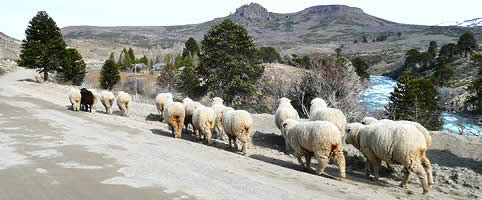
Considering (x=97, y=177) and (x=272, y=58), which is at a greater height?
(x=272, y=58)

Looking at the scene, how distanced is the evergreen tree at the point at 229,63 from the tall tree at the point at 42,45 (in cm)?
2066

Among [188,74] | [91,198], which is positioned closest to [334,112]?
[91,198]

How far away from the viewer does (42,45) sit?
3612cm

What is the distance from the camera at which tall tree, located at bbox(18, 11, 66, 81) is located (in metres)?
34.9

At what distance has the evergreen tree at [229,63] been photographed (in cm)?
2712

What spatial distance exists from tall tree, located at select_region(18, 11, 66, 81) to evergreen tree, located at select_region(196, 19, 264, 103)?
20662mm

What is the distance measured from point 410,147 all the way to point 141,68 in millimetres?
80330

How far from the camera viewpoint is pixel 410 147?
741cm

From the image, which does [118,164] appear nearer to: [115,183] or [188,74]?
[115,183]

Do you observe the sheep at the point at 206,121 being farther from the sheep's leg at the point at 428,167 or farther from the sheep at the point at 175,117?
the sheep's leg at the point at 428,167

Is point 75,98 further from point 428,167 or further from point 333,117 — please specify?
point 428,167

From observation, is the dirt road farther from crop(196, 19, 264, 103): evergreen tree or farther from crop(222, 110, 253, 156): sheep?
crop(196, 19, 264, 103): evergreen tree

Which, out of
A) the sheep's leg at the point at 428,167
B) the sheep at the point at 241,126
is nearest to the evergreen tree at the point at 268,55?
the sheep at the point at 241,126

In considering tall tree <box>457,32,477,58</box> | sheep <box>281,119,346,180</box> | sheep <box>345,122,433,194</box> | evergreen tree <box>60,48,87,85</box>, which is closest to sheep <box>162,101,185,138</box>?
sheep <box>281,119,346,180</box>
